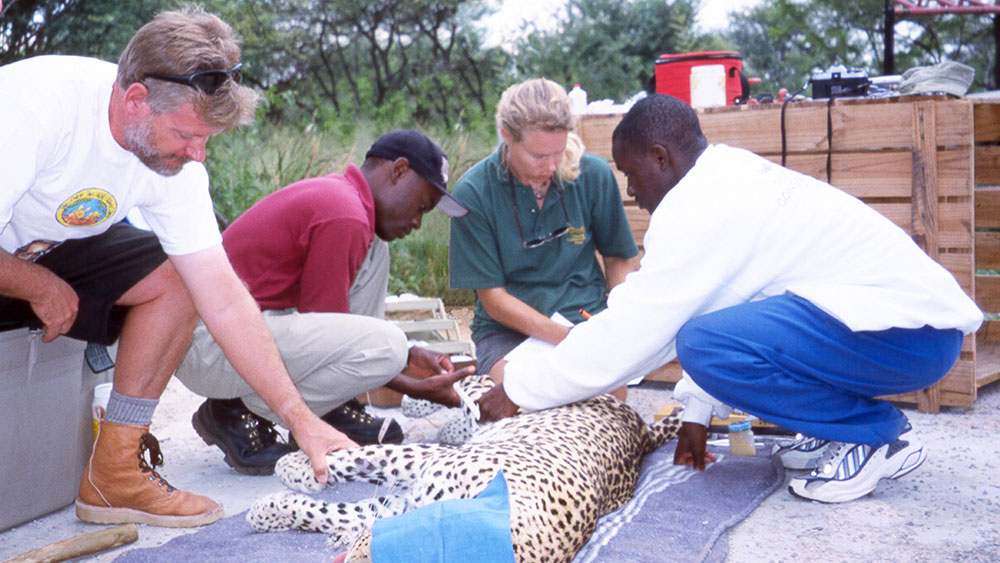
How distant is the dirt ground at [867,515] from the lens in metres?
3.00

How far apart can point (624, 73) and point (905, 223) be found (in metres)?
10.9

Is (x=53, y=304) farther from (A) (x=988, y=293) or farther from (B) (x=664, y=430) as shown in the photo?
(A) (x=988, y=293)

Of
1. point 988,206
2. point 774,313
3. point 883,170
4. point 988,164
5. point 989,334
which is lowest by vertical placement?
point 989,334

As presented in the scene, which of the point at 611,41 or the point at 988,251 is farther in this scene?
the point at 611,41

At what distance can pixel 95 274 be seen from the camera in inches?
131

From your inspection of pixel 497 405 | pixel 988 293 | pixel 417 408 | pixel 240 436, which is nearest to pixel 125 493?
pixel 240 436

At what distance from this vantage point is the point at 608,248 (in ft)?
15.4

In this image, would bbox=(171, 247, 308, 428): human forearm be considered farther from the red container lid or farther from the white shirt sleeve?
the red container lid

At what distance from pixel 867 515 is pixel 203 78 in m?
2.52

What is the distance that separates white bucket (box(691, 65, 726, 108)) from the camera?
534 centimetres

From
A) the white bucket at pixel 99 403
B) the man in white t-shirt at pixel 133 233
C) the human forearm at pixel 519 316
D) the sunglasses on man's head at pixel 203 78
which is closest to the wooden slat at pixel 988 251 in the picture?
the human forearm at pixel 519 316

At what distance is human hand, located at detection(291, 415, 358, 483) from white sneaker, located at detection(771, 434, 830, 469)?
66.0 inches

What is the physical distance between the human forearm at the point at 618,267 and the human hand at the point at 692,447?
1.07 metres

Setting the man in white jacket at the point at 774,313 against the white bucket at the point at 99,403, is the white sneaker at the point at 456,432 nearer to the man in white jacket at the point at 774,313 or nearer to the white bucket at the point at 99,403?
the man in white jacket at the point at 774,313
